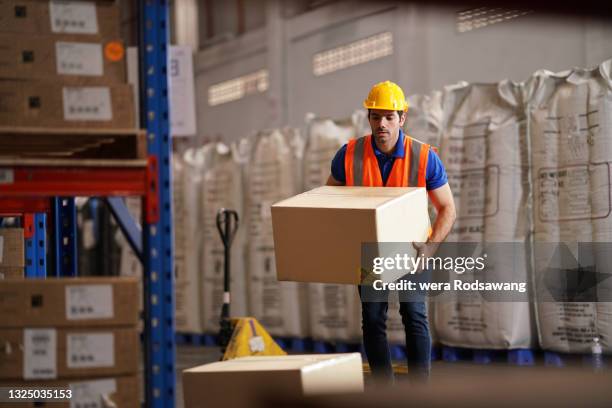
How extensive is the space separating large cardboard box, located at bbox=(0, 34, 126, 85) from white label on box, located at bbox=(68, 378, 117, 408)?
877 mm

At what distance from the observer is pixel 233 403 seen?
10.3 ft

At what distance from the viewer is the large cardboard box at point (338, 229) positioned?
3.39 meters

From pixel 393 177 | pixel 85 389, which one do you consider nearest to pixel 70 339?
pixel 85 389

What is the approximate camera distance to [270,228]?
780 centimetres

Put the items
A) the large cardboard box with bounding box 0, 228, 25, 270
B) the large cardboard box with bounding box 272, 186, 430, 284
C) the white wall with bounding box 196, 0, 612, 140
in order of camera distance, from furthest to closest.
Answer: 1. the white wall with bounding box 196, 0, 612, 140
2. the large cardboard box with bounding box 0, 228, 25, 270
3. the large cardboard box with bounding box 272, 186, 430, 284

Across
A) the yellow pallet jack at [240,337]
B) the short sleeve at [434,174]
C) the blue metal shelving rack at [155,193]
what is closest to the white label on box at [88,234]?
the yellow pallet jack at [240,337]

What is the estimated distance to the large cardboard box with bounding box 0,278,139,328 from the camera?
2449 millimetres

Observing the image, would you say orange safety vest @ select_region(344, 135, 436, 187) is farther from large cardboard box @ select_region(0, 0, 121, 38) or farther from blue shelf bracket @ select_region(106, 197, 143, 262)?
large cardboard box @ select_region(0, 0, 121, 38)

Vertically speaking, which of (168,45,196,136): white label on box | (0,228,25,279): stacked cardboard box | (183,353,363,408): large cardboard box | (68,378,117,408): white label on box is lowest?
(183,353,363,408): large cardboard box

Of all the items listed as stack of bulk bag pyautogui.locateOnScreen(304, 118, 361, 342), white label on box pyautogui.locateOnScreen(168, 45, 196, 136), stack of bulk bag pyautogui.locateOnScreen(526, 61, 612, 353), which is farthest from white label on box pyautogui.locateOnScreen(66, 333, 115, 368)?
stack of bulk bag pyautogui.locateOnScreen(304, 118, 361, 342)

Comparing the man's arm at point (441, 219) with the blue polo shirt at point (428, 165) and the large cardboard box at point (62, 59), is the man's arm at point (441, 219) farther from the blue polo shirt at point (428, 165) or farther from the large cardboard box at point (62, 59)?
the large cardboard box at point (62, 59)

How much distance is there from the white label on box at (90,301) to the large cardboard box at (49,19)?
755 mm

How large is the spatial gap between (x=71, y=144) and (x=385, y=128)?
158 cm

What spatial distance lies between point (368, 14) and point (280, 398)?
10769 mm
